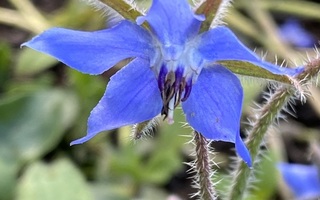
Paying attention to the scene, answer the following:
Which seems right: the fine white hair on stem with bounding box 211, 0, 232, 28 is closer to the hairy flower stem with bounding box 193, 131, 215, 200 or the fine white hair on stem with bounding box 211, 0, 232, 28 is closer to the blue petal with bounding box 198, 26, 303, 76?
the blue petal with bounding box 198, 26, 303, 76

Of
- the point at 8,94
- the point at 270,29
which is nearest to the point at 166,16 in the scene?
the point at 8,94

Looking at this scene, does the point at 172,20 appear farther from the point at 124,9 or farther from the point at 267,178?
the point at 267,178

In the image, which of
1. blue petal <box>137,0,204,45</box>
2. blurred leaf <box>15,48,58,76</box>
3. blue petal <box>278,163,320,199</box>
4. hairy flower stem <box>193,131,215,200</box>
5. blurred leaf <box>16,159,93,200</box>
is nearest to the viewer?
blue petal <box>137,0,204,45</box>

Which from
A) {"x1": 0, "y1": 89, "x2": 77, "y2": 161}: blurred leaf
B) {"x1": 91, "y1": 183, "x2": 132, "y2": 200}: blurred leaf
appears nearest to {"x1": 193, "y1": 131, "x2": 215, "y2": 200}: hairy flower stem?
{"x1": 91, "y1": 183, "x2": 132, "y2": 200}: blurred leaf

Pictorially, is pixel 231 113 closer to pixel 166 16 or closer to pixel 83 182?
pixel 166 16

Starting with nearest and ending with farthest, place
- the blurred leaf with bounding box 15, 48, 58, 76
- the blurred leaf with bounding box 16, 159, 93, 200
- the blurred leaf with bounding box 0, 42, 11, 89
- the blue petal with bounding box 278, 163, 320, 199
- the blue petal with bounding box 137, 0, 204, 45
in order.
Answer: the blue petal with bounding box 137, 0, 204, 45 → the blurred leaf with bounding box 16, 159, 93, 200 → the blue petal with bounding box 278, 163, 320, 199 → the blurred leaf with bounding box 0, 42, 11, 89 → the blurred leaf with bounding box 15, 48, 58, 76

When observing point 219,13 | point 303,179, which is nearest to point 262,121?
point 219,13

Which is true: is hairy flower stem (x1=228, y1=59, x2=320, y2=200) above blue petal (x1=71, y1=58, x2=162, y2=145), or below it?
below
